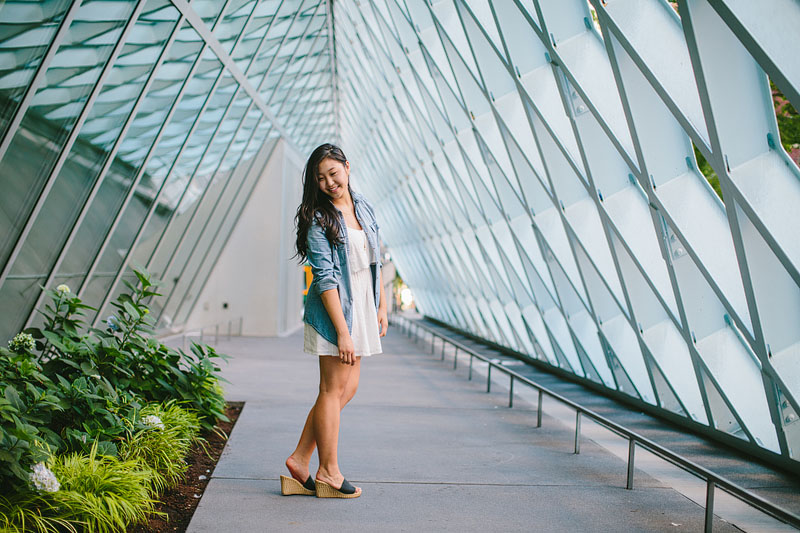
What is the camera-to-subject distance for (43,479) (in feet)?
12.3

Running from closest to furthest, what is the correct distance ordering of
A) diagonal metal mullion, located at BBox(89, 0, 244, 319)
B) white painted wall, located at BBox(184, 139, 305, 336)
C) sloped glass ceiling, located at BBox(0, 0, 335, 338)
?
sloped glass ceiling, located at BBox(0, 0, 335, 338) → diagonal metal mullion, located at BBox(89, 0, 244, 319) → white painted wall, located at BBox(184, 139, 305, 336)

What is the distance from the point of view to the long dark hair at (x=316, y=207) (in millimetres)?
4590

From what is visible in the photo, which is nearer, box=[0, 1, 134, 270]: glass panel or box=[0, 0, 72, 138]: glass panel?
box=[0, 0, 72, 138]: glass panel

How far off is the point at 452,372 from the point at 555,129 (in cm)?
678

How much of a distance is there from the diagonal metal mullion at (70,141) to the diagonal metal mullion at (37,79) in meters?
0.96

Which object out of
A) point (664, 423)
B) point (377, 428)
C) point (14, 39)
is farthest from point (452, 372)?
point (14, 39)

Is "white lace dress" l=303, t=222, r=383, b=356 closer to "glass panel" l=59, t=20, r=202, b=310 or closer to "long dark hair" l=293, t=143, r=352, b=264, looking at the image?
"long dark hair" l=293, t=143, r=352, b=264

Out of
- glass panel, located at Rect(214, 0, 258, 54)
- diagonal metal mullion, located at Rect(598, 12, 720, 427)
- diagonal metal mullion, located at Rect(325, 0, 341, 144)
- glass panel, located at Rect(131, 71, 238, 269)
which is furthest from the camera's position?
diagonal metal mullion, located at Rect(325, 0, 341, 144)

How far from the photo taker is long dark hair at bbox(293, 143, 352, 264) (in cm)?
459

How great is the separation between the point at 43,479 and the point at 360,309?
80.1 inches

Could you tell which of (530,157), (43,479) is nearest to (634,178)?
(530,157)

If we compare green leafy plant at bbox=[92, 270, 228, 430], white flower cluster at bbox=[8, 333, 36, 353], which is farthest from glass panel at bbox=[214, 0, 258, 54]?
white flower cluster at bbox=[8, 333, 36, 353]

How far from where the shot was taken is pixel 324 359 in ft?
15.2

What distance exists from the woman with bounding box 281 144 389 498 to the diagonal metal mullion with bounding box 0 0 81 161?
496 centimetres
